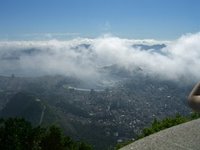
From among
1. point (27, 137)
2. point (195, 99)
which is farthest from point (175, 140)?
point (27, 137)

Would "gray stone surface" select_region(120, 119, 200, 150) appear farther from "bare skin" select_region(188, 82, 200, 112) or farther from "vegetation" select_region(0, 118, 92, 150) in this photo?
"vegetation" select_region(0, 118, 92, 150)

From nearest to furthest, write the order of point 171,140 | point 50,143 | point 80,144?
1. point 171,140
2. point 50,143
3. point 80,144

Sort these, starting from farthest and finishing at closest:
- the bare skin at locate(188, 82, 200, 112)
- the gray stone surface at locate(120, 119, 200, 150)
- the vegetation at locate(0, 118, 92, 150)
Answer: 1. the vegetation at locate(0, 118, 92, 150)
2. the gray stone surface at locate(120, 119, 200, 150)
3. the bare skin at locate(188, 82, 200, 112)

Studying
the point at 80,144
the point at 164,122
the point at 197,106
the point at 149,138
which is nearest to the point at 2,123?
the point at 80,144

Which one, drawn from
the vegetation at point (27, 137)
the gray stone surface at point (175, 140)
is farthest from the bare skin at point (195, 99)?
the vegetation at point (27, 137)

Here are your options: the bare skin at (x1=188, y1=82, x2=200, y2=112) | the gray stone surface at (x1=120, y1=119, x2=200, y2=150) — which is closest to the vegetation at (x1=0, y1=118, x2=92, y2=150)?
the gray stone surface at (x1=120, y1=119, x2=200, y2=150)

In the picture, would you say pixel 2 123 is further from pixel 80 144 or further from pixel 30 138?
pixel 80 144
